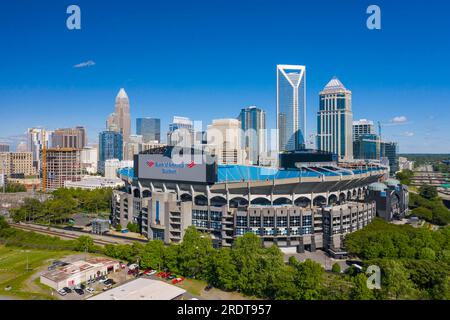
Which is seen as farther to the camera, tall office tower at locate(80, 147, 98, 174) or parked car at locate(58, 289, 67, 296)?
tall office tower at locate(80, 147, 98, 174)

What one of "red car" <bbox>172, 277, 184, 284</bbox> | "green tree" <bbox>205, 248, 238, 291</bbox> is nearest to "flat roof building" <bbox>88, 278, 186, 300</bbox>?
"red car" <bbox>172, 277, 184, 284</bbox>

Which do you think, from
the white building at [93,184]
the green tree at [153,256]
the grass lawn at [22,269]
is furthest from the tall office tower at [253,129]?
the green tree at [153,256]

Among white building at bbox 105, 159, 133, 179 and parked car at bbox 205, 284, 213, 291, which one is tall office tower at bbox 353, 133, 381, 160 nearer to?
white building at bbox 105, 159, 133, 179

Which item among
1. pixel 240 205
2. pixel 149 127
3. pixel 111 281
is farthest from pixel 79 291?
pixel 149 127

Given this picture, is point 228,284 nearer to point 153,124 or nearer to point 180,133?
point 180,133

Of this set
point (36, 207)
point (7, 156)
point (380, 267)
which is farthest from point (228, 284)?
point (7, 156)

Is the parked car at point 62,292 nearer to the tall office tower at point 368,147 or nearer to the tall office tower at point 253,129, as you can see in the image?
the tall office tower at point 253,129

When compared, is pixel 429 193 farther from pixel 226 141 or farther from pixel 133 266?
pixel 226 141
